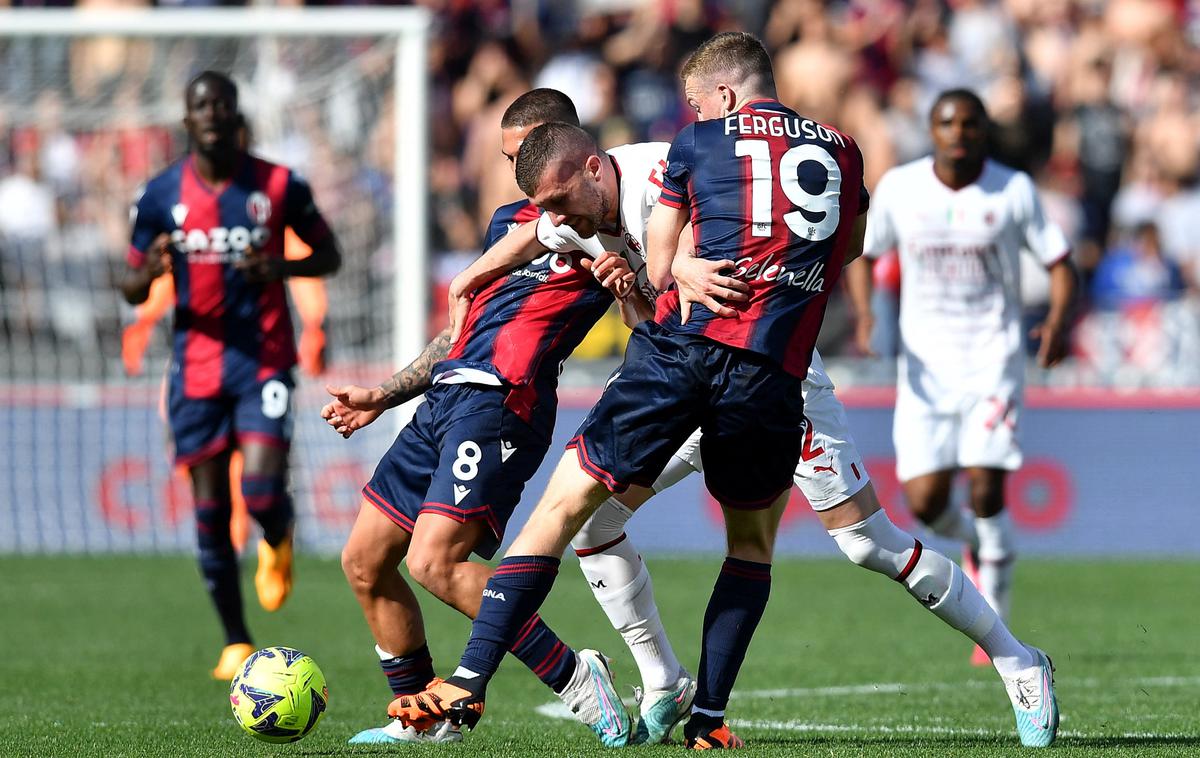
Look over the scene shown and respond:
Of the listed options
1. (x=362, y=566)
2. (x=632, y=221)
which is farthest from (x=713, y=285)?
(x=362, y=566)

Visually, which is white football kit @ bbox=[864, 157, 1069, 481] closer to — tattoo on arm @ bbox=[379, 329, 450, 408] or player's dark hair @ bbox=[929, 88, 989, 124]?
player's dark hair @ bbox=[929, 88, 989, 124]

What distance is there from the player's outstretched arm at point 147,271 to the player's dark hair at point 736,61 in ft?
12.3

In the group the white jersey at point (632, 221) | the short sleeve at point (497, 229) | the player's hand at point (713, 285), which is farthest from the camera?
the short sleeve at point (497, 229)

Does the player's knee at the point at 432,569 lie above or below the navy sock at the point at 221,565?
above

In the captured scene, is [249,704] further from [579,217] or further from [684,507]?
[684,507]

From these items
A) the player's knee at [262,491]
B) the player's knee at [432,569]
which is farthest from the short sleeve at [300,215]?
the player's knee at [432,569]

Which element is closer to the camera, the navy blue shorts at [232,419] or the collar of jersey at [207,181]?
the navy blue shorts at [232,419]

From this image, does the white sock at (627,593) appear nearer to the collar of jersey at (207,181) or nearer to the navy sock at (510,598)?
the navy sock at (510,598)

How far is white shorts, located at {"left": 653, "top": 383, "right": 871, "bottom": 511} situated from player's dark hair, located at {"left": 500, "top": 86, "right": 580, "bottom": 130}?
1.23 m

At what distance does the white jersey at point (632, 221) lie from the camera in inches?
223

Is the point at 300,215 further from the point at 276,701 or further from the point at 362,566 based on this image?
the point at 276,701

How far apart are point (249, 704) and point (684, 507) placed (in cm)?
880

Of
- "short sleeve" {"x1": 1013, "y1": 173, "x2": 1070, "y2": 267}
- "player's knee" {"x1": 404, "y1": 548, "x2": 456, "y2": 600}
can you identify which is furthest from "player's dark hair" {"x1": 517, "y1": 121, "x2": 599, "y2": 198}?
"short sleeve" {"x1": 1013, "y1": 173, "x2": 1070, "y2": 267}

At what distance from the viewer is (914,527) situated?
45.3 ft
